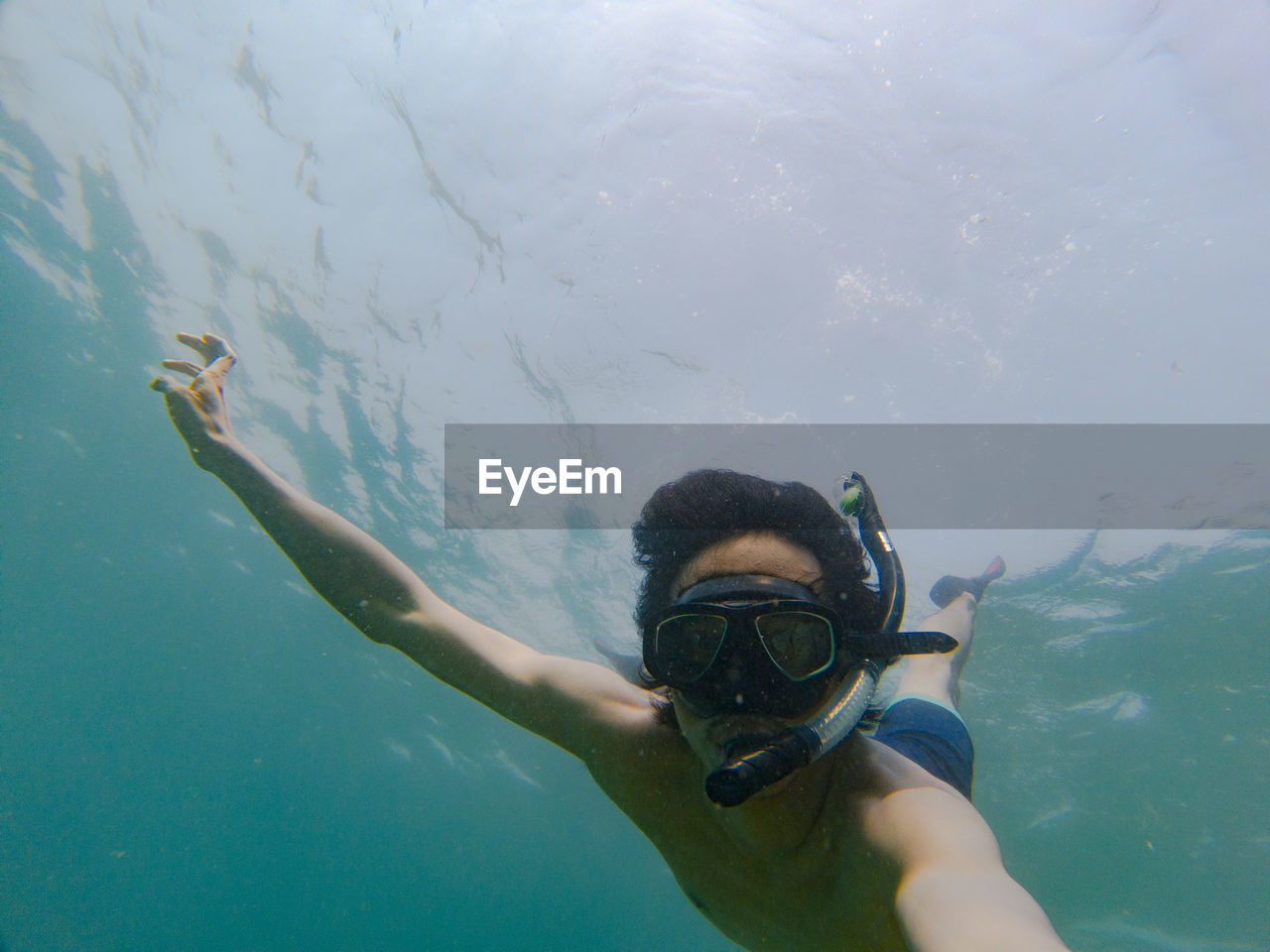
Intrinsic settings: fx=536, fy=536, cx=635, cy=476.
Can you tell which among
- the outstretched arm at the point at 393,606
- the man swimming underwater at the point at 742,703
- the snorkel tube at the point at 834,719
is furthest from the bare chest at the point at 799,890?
the outstretched arm at the point at 393,606

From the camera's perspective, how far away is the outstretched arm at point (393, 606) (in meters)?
3.11

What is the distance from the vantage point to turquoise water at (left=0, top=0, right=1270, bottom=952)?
966cm

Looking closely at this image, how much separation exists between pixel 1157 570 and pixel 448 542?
20.0 m

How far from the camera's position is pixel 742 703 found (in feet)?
7.16

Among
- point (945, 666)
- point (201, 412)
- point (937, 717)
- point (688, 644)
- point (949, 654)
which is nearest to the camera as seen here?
point (688, 644)

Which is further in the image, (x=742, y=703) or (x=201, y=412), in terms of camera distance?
(x=201, y=412)

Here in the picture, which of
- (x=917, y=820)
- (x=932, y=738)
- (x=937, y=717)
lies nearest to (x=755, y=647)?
(x=917, y=820)

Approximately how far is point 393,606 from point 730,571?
2.12 meters

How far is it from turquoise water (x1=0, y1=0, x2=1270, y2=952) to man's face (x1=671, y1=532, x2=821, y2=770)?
27.0 ft

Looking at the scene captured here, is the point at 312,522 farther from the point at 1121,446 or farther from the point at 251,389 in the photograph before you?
the point at 251,389

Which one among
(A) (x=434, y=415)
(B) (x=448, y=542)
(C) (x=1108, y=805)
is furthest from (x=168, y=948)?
(C) (x=1108, y=805)

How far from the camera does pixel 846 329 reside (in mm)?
9695

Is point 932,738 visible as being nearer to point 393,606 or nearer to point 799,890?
point 799,890

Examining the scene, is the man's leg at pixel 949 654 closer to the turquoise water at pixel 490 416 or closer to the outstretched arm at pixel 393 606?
the outstretched arm at pixel 393 606
